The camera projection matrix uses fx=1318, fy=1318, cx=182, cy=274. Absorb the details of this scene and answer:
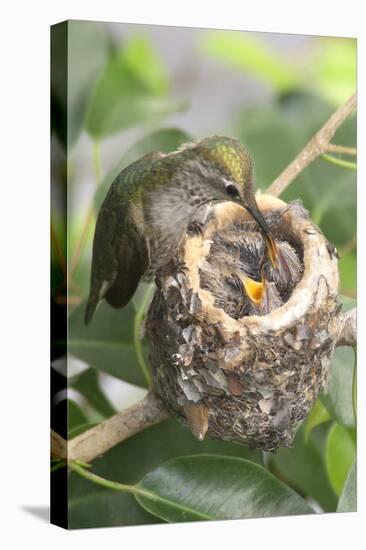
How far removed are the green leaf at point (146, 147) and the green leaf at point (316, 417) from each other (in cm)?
105

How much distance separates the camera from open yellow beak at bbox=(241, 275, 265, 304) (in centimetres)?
441

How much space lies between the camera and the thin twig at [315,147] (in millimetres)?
4625

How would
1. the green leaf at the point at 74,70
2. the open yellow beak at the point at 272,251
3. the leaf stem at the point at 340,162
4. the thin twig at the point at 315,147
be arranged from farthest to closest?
the leaf stem at the point at 340,162 → the thin twig at the point at 315,147 → the open yellow beak at the point at 272,251 → the green leaf at the point at 74,70

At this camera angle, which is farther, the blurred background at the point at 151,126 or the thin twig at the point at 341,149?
the thin twig at the point at 341,149

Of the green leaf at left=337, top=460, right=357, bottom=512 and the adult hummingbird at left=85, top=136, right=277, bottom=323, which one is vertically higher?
the adult hummingbird at left=85, top=136, right=277, bottom=323

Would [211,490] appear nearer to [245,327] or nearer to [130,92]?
[245,327]

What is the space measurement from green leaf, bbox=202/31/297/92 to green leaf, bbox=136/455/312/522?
1.34 m

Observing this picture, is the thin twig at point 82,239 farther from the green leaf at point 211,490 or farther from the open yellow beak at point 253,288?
the green leaf at point 211,490

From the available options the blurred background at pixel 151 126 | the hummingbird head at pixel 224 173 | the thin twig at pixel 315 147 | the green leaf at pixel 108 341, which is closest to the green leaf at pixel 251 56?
the blurred background at pixel 151 126

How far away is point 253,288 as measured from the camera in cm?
443

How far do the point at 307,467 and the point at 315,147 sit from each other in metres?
1.15

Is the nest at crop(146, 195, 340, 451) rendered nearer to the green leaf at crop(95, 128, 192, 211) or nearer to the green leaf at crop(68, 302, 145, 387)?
the green leaf at crop(68, 302, 145, 387)

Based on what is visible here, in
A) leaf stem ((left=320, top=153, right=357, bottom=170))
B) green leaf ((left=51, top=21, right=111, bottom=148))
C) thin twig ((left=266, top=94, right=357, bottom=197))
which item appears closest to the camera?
green leaf ((left=51, top=21, right=111, bottom=148))

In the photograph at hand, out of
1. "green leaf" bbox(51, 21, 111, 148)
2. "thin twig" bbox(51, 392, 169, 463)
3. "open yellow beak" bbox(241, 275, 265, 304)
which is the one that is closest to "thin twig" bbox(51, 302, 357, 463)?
"thin twig" bbox(51, 392, 169, 463)
